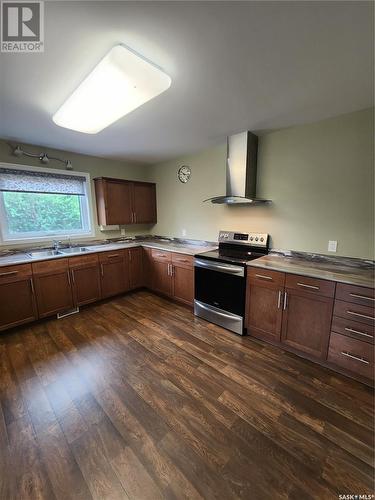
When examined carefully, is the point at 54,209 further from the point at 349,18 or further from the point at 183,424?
the point at 349,18

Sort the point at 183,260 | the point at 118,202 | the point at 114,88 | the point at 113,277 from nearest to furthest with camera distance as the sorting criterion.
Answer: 1. the point at 114,88
2. the point at 183,260
3. the point at 113,277
4. the point at 118,202

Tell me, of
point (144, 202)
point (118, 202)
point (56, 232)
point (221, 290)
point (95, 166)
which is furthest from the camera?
point (144, 202)

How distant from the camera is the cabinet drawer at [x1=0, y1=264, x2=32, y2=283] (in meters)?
2.30

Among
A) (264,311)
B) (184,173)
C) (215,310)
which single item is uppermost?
(184,173)

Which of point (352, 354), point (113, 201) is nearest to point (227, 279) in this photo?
point (352, 354)

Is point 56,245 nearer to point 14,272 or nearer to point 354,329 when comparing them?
point 14,272

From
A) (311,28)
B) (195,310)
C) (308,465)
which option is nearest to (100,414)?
(308,465)

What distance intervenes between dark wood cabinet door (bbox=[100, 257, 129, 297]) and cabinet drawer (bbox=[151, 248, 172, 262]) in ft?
1.73

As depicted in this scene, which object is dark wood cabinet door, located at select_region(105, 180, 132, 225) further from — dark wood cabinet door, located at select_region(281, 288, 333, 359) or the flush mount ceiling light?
dark wood cabinet door, located at select_region(281, 288, 333, 359)

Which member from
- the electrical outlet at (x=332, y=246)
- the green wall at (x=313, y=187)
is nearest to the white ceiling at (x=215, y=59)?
the green wall at (x=313, y=187)

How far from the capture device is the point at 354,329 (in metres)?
1.71

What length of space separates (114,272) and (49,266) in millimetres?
918

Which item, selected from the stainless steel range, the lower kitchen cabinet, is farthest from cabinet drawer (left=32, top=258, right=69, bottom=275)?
the stainless steel range

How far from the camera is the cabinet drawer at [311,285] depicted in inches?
70.8
